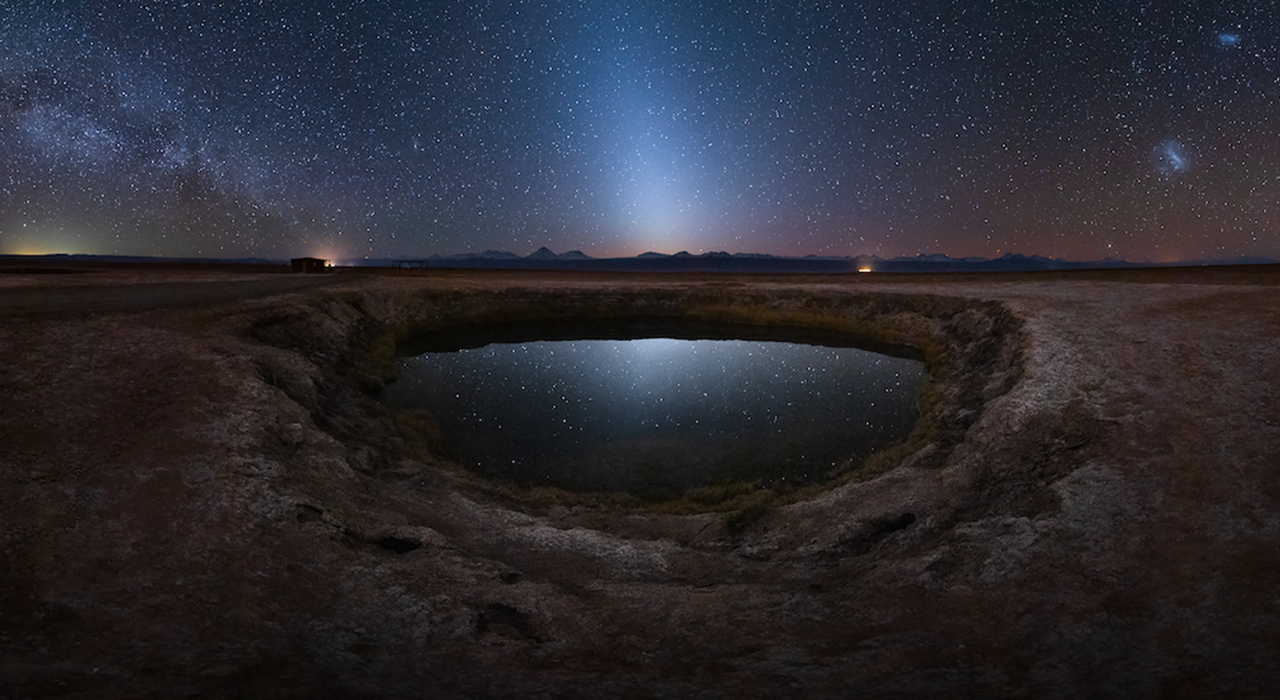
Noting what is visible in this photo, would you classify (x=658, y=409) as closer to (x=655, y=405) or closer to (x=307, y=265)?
(x=655, y=405)

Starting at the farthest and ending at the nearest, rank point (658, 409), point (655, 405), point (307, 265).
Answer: point (307, 265) < point (655, 405) < point (658, 409)

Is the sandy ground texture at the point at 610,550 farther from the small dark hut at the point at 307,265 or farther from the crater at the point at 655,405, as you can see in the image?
the small dark hut at the point at 307,265

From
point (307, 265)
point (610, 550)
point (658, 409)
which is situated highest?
point (307, 265)

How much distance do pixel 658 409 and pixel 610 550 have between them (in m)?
10.8

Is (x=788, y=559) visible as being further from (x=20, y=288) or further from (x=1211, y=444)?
(x=20, y=288)

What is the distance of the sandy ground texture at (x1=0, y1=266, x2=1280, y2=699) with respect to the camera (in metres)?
6.79

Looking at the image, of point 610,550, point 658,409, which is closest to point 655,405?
point 658,409

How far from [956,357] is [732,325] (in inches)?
605

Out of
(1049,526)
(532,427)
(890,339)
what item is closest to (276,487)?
(532,427)

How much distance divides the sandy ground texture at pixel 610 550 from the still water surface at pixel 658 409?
7.14 feet

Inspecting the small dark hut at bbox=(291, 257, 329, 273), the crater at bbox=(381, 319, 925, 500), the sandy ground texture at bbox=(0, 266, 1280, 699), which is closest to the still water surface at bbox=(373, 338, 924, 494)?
the crater at bbox=(381, 319, 925, 500)

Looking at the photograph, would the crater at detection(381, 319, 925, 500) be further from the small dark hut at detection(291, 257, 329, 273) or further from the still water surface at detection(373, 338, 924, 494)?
the small dark hut at detection(291, 257, 329, 273)

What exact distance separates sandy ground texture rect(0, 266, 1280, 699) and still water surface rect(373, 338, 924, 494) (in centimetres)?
218

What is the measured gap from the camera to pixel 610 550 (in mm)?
11469
